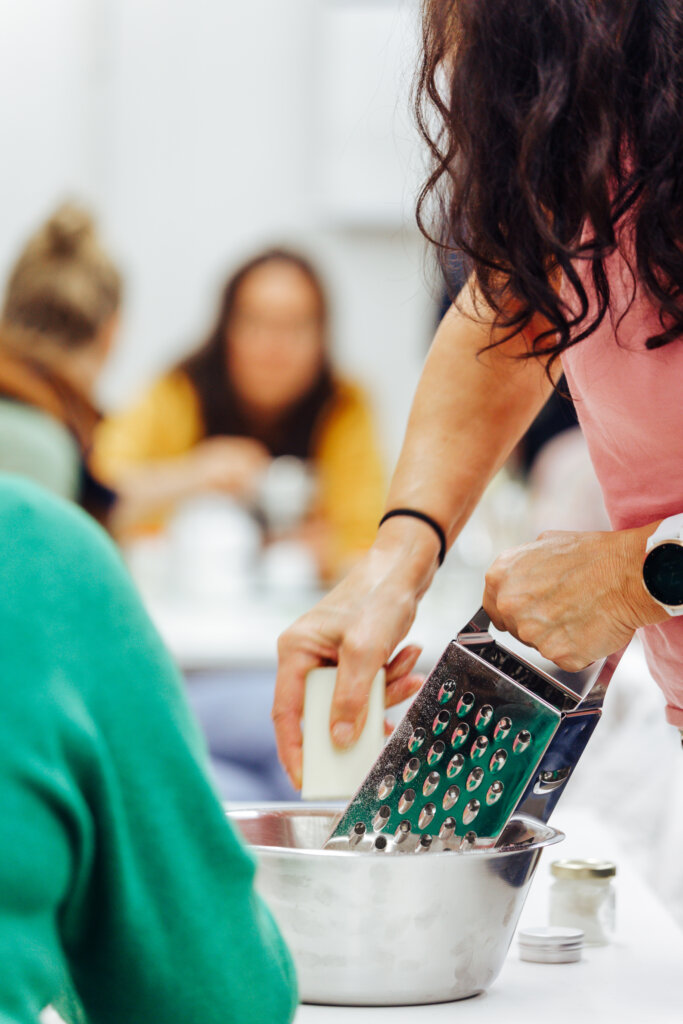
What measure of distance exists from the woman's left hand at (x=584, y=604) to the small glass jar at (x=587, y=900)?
7.5 inches

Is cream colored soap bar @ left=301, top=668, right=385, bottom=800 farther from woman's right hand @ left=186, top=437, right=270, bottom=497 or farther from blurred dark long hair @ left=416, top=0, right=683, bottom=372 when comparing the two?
woman's right hand @ left=186, top=437, right=270, bottom=497

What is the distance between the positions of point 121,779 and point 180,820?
30mm

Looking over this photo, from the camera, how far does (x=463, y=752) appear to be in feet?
2.08

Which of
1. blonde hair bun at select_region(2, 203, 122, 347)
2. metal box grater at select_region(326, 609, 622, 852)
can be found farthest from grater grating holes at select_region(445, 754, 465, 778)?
blonde hair bun at select_region(2, 203, 122, 347)

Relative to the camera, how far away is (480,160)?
59cm

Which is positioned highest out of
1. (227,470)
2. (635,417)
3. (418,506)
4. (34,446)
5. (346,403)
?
(635,417)

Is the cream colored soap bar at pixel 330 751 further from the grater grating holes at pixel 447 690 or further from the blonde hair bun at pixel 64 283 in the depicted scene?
the blonde hair bun at pixel 64 283

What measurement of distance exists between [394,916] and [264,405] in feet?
8.52

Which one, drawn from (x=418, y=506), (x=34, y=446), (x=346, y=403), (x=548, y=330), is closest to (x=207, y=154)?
(x=346, y=403)

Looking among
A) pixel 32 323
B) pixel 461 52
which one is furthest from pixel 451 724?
Result: pixel 32 323

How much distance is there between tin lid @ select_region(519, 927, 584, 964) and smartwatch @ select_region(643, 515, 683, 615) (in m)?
0.22

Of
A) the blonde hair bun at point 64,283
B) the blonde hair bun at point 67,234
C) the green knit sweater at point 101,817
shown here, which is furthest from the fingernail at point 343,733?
the blonde hair bun at point 67,234

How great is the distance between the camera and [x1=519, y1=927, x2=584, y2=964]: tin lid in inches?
28.0

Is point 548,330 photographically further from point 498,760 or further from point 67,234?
point 67,234
